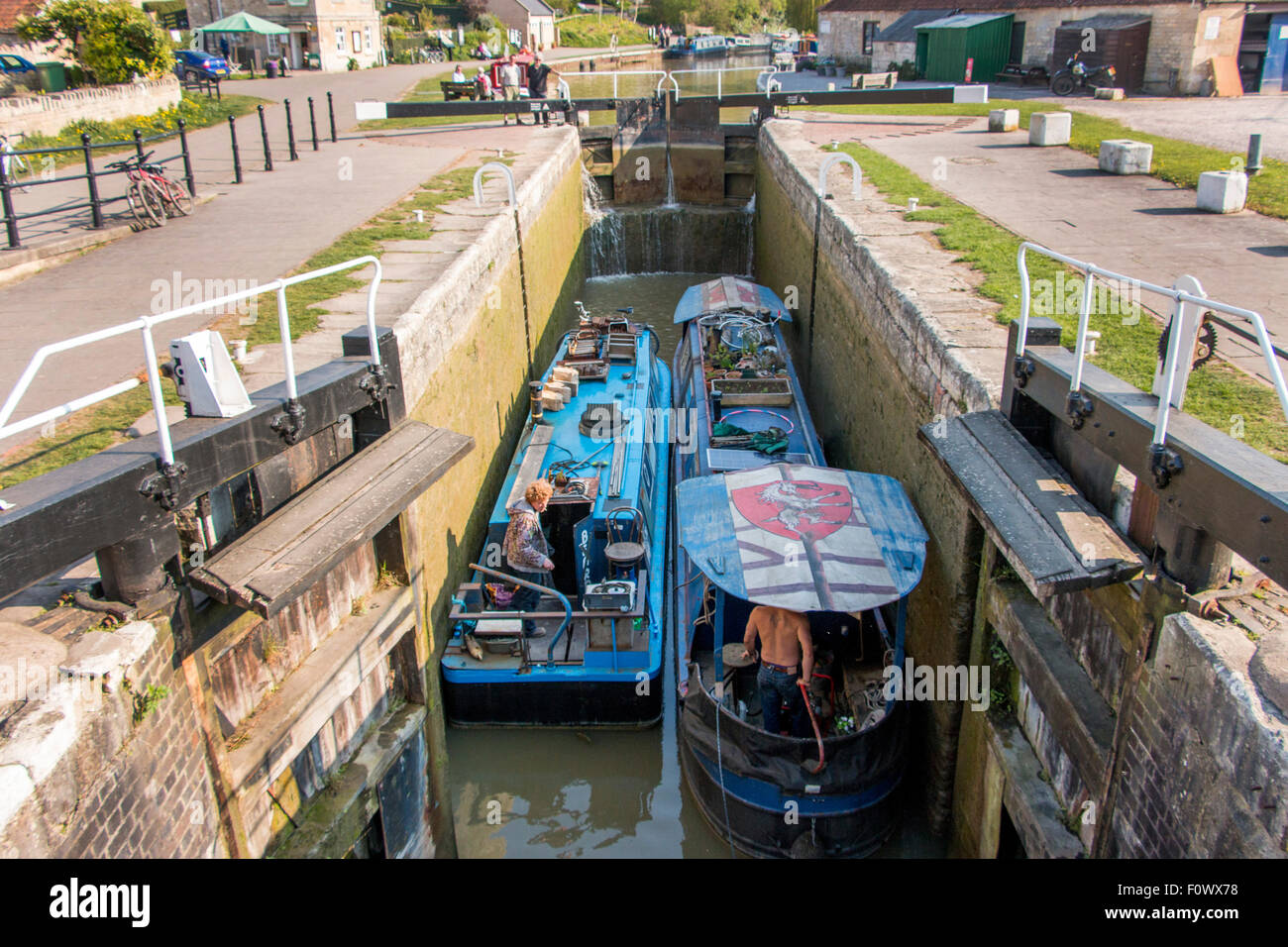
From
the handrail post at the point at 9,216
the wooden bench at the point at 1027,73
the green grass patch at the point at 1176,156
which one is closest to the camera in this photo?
the handrail post at the point at 9,216

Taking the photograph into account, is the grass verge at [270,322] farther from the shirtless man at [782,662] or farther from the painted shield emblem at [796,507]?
the shirtless man at [782,662]

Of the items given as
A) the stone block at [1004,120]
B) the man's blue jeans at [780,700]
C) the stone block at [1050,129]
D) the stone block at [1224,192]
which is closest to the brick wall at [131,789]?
the man's blue jeans at [780,700]

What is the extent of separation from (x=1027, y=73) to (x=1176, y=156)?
1723cm

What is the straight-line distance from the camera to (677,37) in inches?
3369

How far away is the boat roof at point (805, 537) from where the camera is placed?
6.83 m

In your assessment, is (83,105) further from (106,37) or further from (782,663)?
(782,663)

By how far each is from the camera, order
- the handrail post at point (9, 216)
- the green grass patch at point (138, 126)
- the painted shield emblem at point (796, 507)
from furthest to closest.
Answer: the green grass patch at point (138, 126) < the handrail post at point (9, 216) < the painted shield emblem at point (796, 507)

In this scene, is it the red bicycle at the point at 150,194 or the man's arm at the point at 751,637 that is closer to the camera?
the man's arm at the point at 751,637

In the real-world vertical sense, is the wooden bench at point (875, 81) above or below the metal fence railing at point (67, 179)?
above

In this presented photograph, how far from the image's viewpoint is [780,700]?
295 inches

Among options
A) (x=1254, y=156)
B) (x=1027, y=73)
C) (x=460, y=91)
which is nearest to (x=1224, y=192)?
(x=1254, y=156)

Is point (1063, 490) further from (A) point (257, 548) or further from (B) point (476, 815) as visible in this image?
(B) point (476, 815)

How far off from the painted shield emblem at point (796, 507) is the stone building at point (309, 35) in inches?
1825
